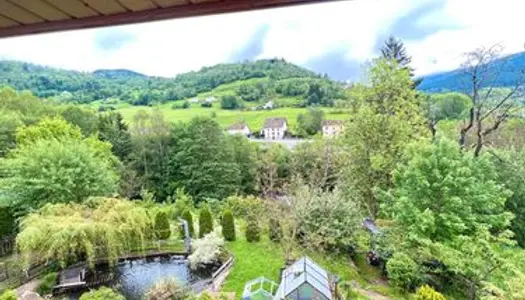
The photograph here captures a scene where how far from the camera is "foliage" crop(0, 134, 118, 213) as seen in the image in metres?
10.6

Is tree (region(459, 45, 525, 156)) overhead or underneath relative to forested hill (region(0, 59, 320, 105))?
underneath

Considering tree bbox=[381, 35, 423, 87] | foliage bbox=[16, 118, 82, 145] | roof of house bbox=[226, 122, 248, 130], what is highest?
tree bbox=[381, 35, 423, 87]

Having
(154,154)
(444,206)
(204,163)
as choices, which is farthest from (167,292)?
(154,154)

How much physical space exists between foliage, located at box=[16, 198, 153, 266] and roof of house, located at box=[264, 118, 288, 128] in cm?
1819

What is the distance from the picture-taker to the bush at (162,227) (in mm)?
11055

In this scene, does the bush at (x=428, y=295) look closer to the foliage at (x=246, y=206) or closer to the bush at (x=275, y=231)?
the bush at (x=275, y=231)

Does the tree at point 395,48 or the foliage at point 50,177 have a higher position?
the tree at point 395,48

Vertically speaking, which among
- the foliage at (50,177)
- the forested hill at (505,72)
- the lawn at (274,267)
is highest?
the forested hill at (505,72)

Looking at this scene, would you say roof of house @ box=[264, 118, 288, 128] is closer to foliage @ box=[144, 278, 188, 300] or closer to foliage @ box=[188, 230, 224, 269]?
foliage @ box=[188, 230, 224, 269]

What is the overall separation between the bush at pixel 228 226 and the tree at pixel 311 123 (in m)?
15.1

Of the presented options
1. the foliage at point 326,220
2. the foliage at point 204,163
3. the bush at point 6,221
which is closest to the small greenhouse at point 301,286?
the foliage at point 326,220

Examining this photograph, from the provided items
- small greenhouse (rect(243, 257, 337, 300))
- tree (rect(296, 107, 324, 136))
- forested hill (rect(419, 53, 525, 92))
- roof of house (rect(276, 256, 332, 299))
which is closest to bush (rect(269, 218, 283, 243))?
small greenhouse (rect(243, 257, 337, 300))

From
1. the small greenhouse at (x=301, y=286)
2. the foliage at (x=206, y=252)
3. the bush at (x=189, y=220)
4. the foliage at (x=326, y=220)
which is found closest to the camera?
the small greenhouse at (x=301, y=286)

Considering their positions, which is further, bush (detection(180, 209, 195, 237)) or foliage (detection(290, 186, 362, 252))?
bush (detection(180, 209, 195, 237))
